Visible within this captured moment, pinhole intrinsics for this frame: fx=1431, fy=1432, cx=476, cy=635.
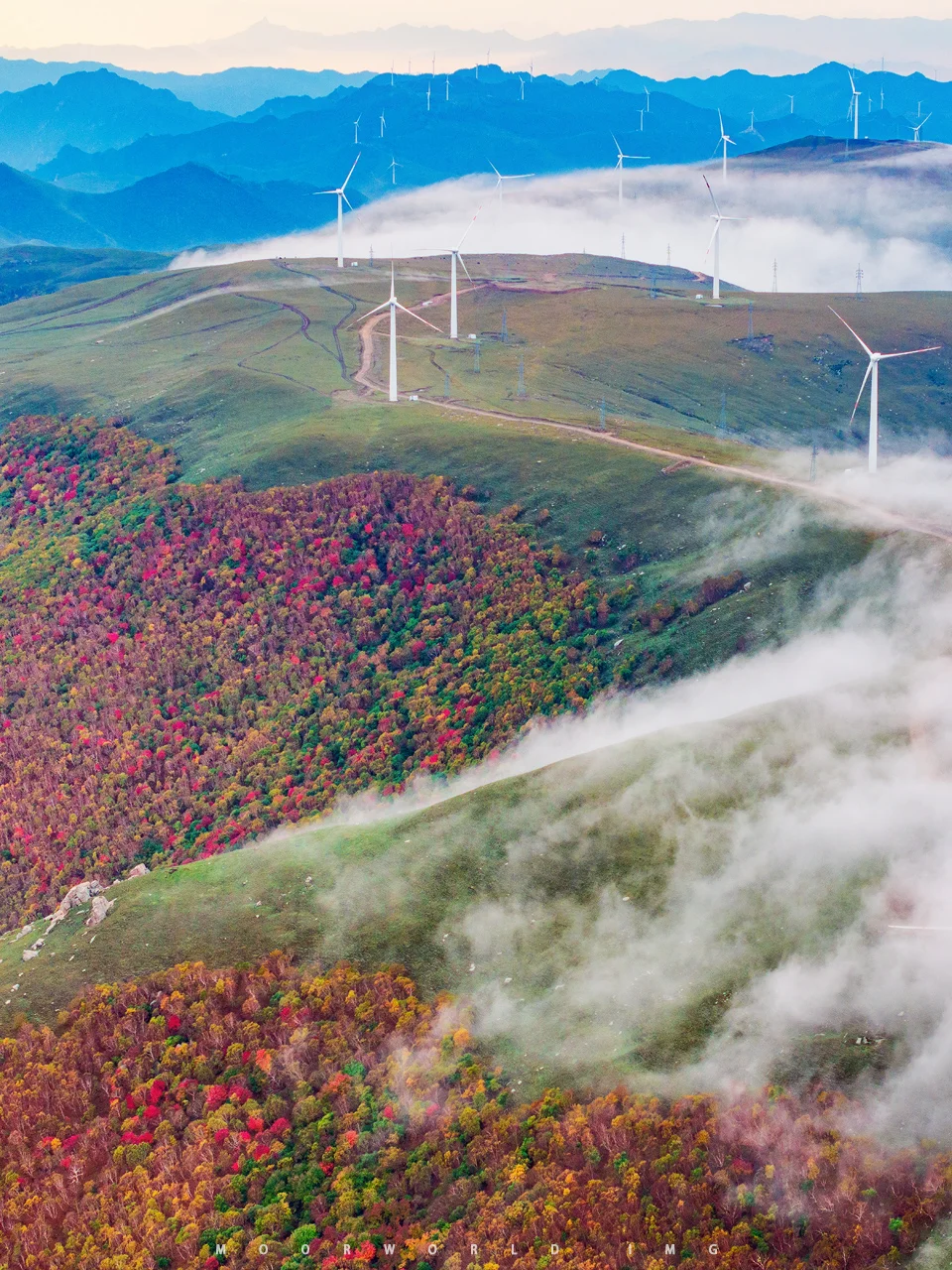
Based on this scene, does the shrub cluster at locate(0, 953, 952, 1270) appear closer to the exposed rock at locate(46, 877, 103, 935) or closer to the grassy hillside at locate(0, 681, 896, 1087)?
the grassy hillside at locate(0, 681, 896, 1087)

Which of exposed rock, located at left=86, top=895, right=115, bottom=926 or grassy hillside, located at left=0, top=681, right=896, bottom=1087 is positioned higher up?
grassy hillside, located at left=0, top=681, right=896, bottom=1087

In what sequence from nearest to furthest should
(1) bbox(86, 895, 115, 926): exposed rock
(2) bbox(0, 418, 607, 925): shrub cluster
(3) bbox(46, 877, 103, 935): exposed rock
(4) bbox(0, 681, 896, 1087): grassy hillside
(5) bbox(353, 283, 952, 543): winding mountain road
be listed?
(4) bbox(0, 681, 896, 1087): grassy hillside < (1) bbox(86, 895, 115, 926): exposed rock < (3) bbox(46, 877, 103, 935): exposed rock < (2) bbox(0, 418, 607, 925): shrub cluster < (5) bbox(353, 283, 952, 543): winding mountain road

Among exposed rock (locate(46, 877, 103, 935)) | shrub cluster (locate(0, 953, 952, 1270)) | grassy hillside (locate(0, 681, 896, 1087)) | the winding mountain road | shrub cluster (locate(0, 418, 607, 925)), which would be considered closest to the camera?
shrub cluster (locate(0, 953, 952, 1270))

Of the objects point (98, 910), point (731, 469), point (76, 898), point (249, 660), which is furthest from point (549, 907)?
point (731, 469)

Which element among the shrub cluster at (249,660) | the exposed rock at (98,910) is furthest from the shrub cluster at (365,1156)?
the shrub cluster at (249,660)

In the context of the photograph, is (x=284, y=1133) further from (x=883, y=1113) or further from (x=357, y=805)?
(x=357, y=805)

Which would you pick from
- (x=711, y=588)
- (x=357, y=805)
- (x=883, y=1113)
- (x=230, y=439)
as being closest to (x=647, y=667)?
(x=711, y=588)

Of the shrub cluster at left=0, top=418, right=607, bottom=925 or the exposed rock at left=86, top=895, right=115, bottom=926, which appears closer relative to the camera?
the exposed rock at left=86, top=895, right=115, bottom=926

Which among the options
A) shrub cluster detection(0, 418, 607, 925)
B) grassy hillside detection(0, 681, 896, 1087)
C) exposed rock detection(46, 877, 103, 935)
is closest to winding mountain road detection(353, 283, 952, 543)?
shrub cluster detection(0, 418, 607, 925)
